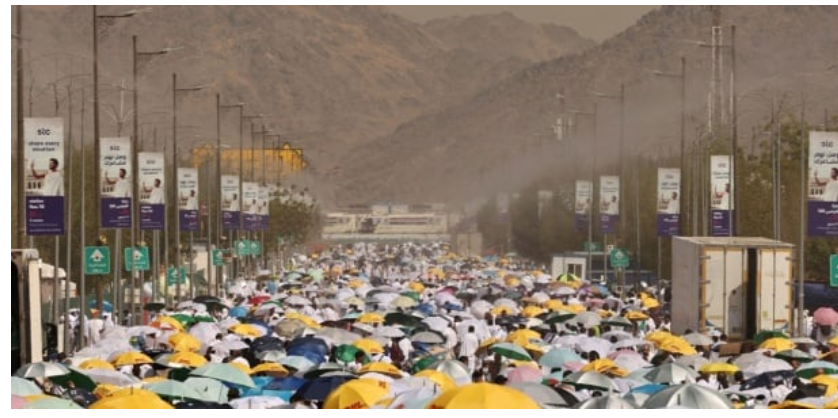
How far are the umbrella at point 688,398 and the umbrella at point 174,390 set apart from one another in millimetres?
5837

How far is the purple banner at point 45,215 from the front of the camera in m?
37.3

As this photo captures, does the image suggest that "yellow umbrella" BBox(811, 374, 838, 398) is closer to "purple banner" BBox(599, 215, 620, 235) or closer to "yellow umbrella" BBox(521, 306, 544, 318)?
"yellow umbrella" BBox(521, 306, 544, 318)

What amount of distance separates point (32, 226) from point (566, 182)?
4253 inches

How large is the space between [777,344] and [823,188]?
20.3 ft

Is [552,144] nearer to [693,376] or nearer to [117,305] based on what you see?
[117,305]

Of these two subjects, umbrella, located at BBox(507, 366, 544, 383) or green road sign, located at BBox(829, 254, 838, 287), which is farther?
green road sign, located at BBox(829, 254, 838, 287)

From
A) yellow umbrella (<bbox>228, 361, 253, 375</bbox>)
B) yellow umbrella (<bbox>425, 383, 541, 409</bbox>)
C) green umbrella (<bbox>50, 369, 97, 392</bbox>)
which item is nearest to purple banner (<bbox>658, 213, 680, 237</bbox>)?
yellow umbrella (<bbox>228, 361, 253, 375</bbox>)

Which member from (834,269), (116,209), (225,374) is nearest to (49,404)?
(225,374)

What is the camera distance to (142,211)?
54.7 metres

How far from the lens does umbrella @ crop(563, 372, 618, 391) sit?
28.3 metres

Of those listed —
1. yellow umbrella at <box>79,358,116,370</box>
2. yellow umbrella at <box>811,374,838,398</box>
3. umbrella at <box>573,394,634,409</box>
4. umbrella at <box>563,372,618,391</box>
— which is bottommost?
yellow umbrella at <box>79,358,116,370</box>

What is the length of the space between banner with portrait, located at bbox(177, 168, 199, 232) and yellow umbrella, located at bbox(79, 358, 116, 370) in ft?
113

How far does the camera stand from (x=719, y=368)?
32406 millimetres

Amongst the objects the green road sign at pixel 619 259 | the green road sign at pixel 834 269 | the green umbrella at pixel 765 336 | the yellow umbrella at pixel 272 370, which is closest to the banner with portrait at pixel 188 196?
the green road sign at pixel 619 259
